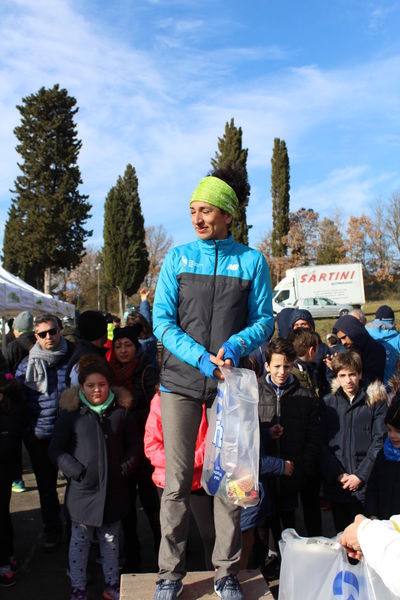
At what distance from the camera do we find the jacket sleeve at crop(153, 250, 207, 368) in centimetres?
246

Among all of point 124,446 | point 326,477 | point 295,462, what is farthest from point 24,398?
point 326,477

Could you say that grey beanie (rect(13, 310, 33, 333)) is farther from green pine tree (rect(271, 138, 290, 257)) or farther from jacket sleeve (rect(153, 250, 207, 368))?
green pine tree (rect(271, 138, 290, 257))

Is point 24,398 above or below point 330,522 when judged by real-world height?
above

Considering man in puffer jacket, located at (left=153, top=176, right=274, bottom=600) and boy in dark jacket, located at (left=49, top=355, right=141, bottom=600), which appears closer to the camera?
man in puffer jacket, located at (left=153, top=176, right=274, bottom=600)

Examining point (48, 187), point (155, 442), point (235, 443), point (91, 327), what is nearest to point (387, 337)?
point (91, 327)

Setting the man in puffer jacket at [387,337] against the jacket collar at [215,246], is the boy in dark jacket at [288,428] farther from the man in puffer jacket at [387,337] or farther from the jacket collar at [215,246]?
the man in puffer jacket at [387,337]

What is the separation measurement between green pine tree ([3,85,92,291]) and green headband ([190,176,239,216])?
33877 mm

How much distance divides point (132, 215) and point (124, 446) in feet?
146

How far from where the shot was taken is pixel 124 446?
11.2ft

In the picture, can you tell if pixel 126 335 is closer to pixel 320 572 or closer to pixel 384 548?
pixel 320 572

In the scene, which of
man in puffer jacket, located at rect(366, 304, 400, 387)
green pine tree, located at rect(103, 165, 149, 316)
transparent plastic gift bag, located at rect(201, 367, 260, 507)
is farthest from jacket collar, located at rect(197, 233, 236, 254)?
green pine tree, located at rect(103, 165, 149, 316)

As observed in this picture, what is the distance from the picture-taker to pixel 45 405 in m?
4.08

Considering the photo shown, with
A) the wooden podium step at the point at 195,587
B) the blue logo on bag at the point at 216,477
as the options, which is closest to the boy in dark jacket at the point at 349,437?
the wooden podium step at the point at 195,587

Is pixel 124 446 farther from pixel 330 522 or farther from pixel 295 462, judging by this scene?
pixel 330 522
